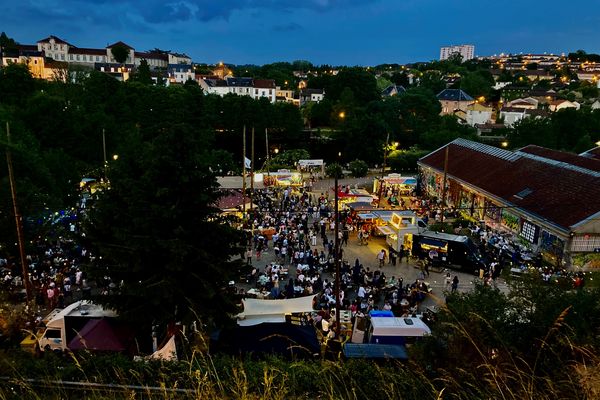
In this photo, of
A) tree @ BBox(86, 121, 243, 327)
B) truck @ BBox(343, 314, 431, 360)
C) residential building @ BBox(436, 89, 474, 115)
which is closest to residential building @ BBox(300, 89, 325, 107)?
residential building @ BBox(436, 89, 474, 115)

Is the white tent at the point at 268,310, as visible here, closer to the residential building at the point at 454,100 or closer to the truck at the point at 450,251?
the truck at the point at 450,251

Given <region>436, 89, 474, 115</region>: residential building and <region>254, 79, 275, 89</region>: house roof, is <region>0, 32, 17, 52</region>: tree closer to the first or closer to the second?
<region>254, 79, 275, 89</region>: house roof

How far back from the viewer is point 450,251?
21.5 m

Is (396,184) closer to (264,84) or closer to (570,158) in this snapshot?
(570,158)

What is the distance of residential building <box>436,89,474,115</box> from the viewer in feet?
281

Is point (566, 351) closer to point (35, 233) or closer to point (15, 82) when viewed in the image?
Result: point (35, 233)

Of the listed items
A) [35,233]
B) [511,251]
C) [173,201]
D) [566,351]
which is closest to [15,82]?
[35,233]

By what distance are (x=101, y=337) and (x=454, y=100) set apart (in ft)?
279

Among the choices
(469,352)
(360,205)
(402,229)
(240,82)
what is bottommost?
(402,229)

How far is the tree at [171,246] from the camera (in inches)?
463

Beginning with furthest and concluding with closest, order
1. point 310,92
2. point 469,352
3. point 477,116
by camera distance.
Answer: point 310,92
point 477,116
point 469,352

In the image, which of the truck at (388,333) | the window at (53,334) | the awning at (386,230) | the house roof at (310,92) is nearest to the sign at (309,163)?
the awning at (386,230)

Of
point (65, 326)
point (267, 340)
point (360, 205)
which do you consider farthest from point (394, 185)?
point (65, 326)

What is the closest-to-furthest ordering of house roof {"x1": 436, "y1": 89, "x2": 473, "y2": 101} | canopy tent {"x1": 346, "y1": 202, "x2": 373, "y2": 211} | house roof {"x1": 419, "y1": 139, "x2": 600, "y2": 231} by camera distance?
house roof {"x1": 419, "y1": 139, "x2": 600, "y2": 231}
canopy tent {"x1": 346, "y1": 202, "x2": 373, "y2": 211}
house roof {"x1": 436, "y1": 89, "x2": 473, "y2": 101}
